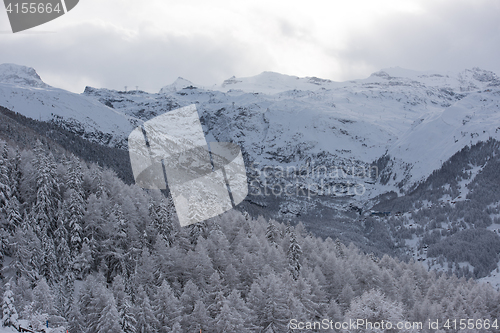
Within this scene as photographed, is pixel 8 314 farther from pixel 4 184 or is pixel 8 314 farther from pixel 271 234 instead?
pixel 271 234

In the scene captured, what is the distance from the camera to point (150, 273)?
58.2m

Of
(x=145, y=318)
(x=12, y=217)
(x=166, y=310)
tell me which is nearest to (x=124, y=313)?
(x=145, y=318)

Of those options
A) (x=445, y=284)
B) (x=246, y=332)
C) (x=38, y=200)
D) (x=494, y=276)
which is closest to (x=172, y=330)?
(x=246, y=332)

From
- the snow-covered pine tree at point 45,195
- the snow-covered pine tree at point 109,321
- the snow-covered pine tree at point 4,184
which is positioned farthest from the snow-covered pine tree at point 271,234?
the snow-covered pine tree at point 4,184

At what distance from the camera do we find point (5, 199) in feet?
183

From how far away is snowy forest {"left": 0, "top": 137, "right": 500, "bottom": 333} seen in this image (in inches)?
1772

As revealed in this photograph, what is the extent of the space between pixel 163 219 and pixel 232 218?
23.1 meters

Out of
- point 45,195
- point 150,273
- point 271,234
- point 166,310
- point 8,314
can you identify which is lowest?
point 271,234

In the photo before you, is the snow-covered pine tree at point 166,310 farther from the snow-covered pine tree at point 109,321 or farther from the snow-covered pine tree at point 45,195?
the snow-covered pine tree at point 45,195

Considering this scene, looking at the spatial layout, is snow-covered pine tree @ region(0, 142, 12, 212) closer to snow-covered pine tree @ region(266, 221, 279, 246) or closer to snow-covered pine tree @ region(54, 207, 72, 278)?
snow-covered pine tree @ region(54, 207, 72, 278)

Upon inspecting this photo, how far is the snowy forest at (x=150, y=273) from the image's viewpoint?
45.0 metres

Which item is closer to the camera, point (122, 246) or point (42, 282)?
point (42, 282)

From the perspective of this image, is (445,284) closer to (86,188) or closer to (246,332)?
(246,332)

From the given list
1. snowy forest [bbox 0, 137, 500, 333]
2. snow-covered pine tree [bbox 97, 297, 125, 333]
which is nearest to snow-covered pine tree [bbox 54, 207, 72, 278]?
snowy forest [bbox 0, 137, 500, 333]
